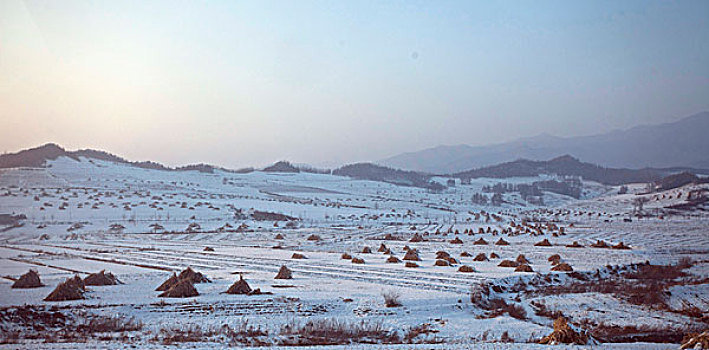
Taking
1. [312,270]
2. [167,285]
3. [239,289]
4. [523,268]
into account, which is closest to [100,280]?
[167,285]

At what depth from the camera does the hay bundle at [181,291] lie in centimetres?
1416

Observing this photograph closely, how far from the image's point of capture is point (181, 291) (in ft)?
46.8

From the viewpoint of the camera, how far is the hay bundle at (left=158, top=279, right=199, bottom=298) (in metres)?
14.2

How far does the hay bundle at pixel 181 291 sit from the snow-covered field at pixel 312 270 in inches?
14.4

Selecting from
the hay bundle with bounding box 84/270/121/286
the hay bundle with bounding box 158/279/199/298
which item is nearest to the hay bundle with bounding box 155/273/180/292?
the hay bundle with bounding box 158/279/199/298

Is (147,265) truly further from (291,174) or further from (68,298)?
(291,174)

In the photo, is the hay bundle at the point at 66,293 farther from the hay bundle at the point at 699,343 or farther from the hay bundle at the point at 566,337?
the hay bundle at the point at 699,343

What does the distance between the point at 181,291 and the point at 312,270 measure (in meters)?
6.99

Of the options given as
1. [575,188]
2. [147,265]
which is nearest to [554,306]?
[147,265]

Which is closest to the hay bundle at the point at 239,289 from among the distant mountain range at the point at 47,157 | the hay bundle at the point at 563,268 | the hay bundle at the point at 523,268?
the hay bundle at the point at 523,268

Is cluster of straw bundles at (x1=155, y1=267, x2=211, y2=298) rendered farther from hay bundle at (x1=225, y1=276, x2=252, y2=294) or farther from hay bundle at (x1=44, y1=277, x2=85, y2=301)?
hay bundle at (x1=44, y1=277, x2=85, y2=301)

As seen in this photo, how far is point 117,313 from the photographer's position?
1222cm

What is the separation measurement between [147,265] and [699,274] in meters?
22.3

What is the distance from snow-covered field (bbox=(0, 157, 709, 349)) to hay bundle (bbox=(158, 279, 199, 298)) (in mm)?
365
